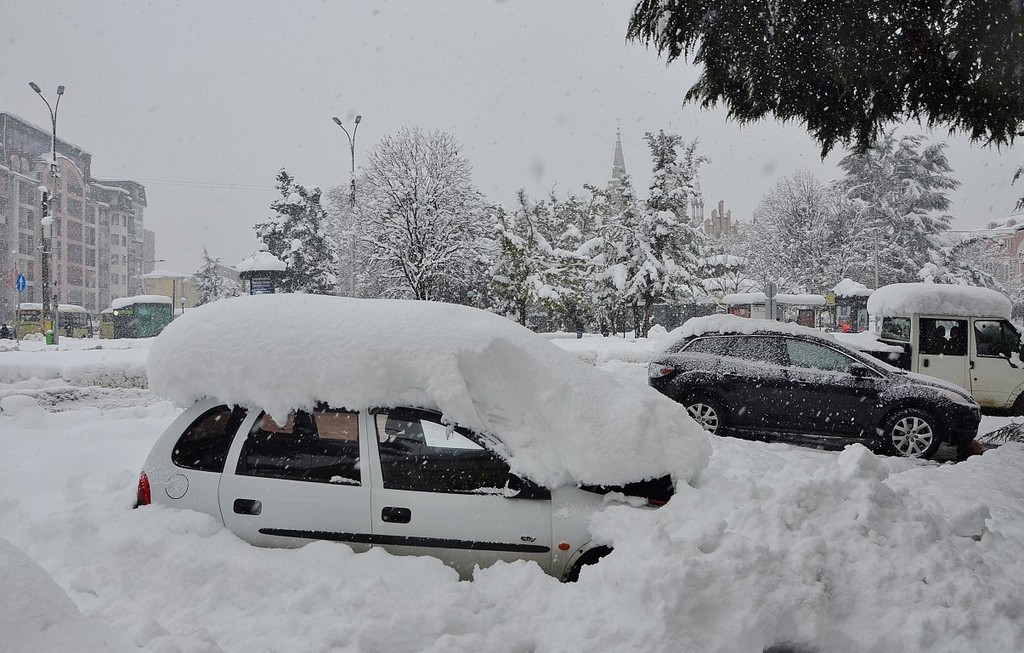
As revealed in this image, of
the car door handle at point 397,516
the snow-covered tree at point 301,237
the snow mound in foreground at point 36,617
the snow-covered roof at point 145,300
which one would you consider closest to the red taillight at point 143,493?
the snow mound in foreground at point 36,617

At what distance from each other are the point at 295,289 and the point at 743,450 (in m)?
45.0

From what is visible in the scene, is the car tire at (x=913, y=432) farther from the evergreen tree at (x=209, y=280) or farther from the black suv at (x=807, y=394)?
the evergreen tree at (x=209, y=280)

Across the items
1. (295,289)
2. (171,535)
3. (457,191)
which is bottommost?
(171,535)

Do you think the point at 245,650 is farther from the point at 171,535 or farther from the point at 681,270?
the point at 681,270

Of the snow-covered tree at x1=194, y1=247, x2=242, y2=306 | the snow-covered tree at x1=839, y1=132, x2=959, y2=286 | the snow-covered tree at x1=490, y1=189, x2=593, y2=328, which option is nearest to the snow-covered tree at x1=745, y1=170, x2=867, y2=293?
the snow-covered tree at x1=839, y1=132, x2=959, y2=286

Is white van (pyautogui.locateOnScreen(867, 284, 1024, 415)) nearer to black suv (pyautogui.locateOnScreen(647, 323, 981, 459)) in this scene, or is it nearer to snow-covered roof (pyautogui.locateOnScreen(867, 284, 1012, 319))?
snow-covered roof (pyautogui.locateOnScreen(867, 284, 1012, 319))

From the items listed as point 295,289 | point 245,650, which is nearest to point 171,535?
point 245,650

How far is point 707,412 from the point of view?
31.3 feet

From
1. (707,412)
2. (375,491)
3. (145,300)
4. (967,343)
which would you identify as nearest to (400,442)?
(375,491)

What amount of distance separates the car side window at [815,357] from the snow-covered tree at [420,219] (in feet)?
88.6

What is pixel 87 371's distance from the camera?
1552cm

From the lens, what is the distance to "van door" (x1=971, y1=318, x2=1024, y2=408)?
11.7 meters

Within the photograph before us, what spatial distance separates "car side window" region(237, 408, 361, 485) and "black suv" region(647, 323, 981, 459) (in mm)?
6558

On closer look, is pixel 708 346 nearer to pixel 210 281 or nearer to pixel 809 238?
pixel 809 238
